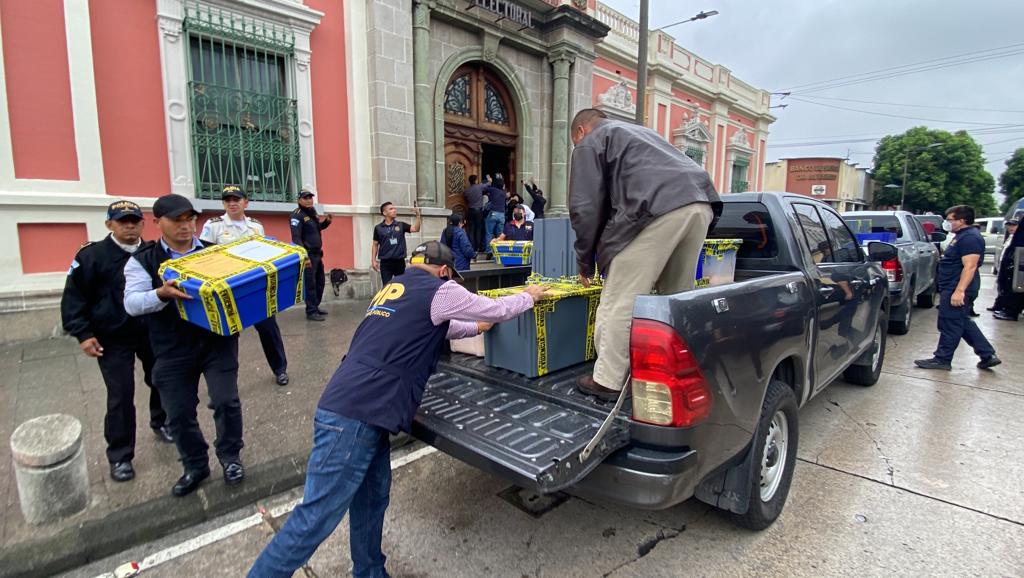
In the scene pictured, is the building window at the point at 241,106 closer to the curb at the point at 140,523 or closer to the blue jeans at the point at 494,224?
the blue jeans at the point at 494,224

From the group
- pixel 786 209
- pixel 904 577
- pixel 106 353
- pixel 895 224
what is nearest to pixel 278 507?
pixel 106 353

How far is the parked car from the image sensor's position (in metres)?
6.98

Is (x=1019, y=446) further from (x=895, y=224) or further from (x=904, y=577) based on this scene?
(x=895, y=224)

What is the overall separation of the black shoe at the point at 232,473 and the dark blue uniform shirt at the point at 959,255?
23.3ft

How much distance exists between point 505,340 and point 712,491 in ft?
4.41

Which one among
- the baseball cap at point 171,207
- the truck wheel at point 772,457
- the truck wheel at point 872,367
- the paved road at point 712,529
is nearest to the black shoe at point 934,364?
the truck wheel at point 872,367

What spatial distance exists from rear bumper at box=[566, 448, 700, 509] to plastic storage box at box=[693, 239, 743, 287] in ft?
6.04

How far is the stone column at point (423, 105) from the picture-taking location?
9.20 metres

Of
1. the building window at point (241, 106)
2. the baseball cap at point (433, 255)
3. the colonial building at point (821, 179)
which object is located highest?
the colonial building at point (821, 179)

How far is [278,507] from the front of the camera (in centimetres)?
315

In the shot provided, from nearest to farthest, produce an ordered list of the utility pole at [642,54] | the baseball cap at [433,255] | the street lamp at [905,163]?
the baseball cap at [433,255] → the utility pole at [642,54] → the street lamp at [905,163]

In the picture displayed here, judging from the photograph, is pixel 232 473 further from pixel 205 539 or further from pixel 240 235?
pixel 240 235

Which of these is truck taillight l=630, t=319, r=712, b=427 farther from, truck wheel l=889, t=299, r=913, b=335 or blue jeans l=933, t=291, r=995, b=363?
truck wheel l=889, t=299, r=913, b=335

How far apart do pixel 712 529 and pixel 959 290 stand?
15.6 ft
